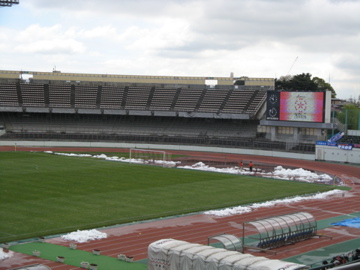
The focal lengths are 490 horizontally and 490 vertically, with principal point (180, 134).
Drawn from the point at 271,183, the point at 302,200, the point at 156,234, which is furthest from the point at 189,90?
the point at 156,234

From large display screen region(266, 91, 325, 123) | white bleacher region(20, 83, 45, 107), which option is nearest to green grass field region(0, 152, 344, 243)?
large display screen region(266, 91, 325, 123)

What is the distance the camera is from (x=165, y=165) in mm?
52625

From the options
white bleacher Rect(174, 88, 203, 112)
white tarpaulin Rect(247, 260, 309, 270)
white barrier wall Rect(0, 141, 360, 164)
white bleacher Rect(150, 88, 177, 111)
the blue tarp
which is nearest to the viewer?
white tarpaulin Rect(247, 260, 309, 270)

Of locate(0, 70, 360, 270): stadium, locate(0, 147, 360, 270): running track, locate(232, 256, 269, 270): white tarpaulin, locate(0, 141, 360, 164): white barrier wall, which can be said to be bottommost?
locate(0, 147, 360, 270): running track

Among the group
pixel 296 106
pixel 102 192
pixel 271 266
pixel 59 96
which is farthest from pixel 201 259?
pixel 59 96

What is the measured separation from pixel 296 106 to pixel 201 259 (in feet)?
167

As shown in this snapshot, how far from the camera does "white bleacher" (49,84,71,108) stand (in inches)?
3000

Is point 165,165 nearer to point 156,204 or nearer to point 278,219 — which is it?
point 156,204

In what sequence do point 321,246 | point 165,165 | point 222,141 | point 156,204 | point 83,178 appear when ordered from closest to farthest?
point 321,246
point 156,204
point 83,178
point 165,165
point 222,141

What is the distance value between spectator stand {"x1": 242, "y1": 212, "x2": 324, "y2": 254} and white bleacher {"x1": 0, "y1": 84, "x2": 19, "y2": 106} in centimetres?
5967

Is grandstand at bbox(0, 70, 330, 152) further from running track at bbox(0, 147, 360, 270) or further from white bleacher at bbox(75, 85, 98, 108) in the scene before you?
running track at bbox(0, 147, 360, 270)

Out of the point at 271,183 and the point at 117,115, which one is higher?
the point at 117,115

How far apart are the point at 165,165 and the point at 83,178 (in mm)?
14272

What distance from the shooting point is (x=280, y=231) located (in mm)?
22297
